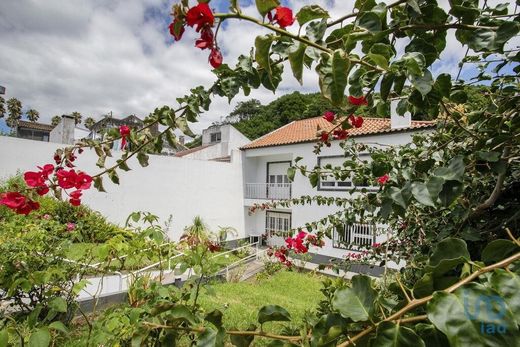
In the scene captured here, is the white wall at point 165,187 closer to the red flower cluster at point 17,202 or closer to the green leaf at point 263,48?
the red flower cluster at point 17,202

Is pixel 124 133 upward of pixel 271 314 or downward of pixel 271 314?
upward

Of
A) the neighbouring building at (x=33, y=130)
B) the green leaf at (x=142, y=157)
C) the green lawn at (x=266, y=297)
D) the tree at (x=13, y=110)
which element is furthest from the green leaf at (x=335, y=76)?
the tree at (x=13, y=110)

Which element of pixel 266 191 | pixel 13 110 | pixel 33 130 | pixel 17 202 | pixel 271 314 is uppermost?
pixel 13 110

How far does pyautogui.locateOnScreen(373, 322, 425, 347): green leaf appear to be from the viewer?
1.40 ft

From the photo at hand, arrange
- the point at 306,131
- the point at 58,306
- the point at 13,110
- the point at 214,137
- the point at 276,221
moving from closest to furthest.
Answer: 1. the point at 58,306
2. the point at 306,131
3. the point at 276,221
4. the point at 214,137
5. the point at 13,110

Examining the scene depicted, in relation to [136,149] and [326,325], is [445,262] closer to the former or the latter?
[326,325]

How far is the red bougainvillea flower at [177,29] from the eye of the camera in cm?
73

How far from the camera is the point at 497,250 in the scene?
20.5 inches

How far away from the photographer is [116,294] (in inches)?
220

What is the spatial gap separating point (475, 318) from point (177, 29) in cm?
81

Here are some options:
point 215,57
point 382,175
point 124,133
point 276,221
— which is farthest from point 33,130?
point 382,175

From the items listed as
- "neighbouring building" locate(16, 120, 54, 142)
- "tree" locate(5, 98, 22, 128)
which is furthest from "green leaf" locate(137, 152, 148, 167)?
"tree" locate(5, 98, 22, 128)

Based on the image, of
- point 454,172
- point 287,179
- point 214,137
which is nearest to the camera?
point 454,172

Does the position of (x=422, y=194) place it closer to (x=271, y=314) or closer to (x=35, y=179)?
(x=271, y=314)
